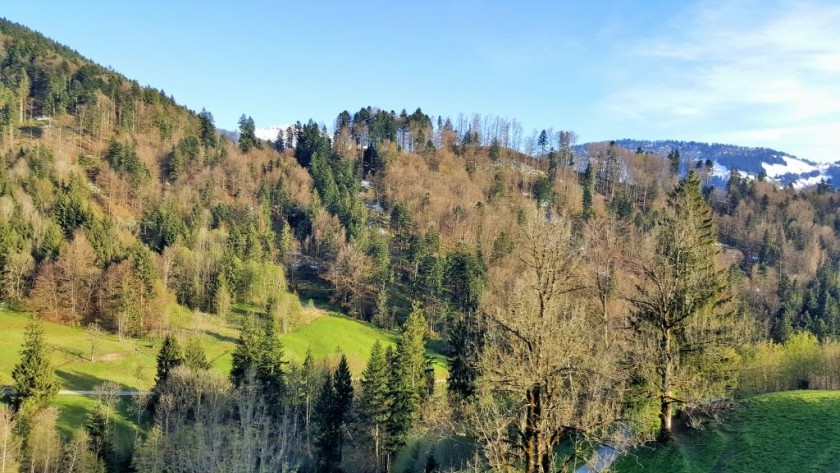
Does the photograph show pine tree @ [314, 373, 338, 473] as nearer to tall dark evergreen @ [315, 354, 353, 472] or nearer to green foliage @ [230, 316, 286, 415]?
tall dark evergreen @ [315, 354, 353, 472]

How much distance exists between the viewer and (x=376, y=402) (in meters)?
46.0

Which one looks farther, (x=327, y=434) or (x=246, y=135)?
(x=246, y=135)

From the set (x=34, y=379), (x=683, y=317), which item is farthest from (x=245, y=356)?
(x=683, y=317)

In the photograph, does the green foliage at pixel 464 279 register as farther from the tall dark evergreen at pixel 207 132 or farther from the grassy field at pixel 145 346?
the tall dark evergreen at pixel 207 132

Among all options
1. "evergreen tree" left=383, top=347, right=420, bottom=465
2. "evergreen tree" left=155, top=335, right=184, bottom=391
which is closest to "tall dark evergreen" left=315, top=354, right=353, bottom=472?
"evergreen tree" left=383, top=347, right=420, bottom=465

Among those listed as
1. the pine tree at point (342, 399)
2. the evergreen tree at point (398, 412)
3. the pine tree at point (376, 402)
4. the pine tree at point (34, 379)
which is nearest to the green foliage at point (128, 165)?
the pine tree at point (34, 379)

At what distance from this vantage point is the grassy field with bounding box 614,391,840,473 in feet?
67.9

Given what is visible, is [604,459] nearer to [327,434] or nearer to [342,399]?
[342,399]

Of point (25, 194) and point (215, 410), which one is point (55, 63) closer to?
point (25, 194)

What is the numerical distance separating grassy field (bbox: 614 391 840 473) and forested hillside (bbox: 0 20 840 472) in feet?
4.16

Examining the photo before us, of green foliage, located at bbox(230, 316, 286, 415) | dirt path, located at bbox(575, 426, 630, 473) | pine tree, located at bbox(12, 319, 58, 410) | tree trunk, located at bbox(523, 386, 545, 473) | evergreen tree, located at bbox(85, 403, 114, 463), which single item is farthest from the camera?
green foliage, located at bbox(230, 316, 286, 415)

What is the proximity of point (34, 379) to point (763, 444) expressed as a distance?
173ft

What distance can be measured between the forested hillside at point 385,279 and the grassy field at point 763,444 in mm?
1267

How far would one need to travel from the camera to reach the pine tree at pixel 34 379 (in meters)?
44.3
